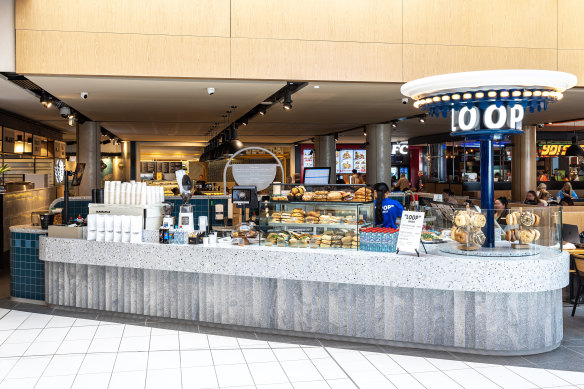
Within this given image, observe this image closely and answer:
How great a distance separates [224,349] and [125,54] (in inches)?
157

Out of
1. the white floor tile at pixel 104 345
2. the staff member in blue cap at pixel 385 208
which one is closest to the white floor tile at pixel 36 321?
the white floor tile at pixel 104 345

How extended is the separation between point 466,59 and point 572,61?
158 cm

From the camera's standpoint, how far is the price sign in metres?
4.65

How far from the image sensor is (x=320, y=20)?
7043mm

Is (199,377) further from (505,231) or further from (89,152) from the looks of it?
(89,152)

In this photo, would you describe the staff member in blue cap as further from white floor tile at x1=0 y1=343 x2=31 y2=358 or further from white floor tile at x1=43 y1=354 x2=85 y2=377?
white floor tile at x1=0 y1=343 x2=31 y2=358

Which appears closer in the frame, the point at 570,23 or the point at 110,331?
the point at 110,331

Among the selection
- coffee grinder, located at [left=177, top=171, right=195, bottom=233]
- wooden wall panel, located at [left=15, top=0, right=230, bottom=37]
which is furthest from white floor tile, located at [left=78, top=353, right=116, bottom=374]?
wooden wall panel, located at [left=15, top=0, right=230, bottom=37]

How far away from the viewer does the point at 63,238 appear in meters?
5.96

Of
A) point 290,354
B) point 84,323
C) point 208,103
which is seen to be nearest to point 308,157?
point 208,103

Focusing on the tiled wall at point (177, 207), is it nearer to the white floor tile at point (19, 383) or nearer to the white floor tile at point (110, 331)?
the white floor tile at point (110, 331)

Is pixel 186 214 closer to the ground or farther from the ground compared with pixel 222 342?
farther from the ground

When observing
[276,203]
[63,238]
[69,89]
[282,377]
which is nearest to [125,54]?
[69,89]

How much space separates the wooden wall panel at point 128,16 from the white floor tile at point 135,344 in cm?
385
